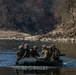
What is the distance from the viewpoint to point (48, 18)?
7864 inches

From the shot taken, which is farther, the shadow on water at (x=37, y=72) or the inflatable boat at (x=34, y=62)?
the inflatable boat at (x=34, y=62)

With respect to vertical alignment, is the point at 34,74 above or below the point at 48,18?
below

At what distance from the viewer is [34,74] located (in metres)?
32.2

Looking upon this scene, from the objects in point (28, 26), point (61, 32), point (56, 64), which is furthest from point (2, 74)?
point (28, 26)

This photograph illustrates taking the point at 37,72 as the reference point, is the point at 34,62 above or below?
above

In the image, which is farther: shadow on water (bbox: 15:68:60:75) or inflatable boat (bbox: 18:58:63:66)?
inflatable boat (bbox: 18:58:63:66)

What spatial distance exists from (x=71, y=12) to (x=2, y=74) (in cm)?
10832

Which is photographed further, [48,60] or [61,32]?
[61,32]

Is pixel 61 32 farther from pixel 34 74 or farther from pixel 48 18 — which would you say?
pixel 34 74

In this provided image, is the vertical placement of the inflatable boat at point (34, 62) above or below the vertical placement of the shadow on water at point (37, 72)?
above

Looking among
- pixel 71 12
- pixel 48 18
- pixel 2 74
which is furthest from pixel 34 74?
pixel 48 18

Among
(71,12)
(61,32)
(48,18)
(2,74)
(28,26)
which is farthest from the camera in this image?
(48,18)

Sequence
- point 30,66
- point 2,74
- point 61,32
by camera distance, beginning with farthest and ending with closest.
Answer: point 61,32 < point 30,66 < point 2,74

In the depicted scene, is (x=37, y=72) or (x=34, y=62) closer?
(x=37, y=72)
